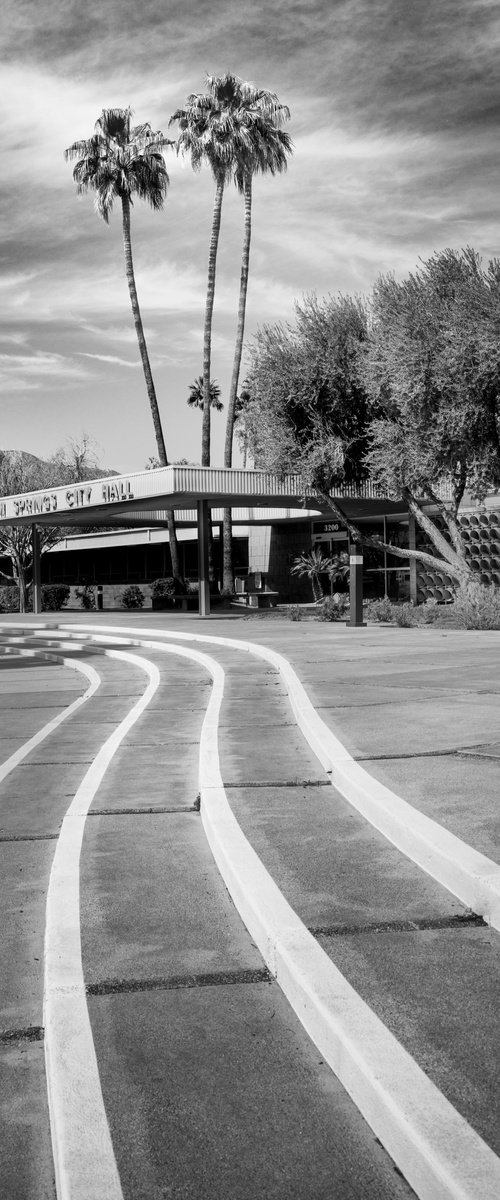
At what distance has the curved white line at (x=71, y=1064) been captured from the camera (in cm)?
267

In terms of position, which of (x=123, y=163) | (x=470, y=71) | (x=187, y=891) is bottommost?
(x=187, y=891)

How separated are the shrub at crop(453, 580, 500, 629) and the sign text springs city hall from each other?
1022 centimetres

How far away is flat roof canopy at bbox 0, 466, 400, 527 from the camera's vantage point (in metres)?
29.8

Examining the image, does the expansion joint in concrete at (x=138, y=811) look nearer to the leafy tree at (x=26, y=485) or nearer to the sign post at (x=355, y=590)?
the sign post at (x=355, y=590)

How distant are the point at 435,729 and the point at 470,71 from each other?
19.1 metres

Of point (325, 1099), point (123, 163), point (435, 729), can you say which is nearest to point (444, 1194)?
point (325, 1099)

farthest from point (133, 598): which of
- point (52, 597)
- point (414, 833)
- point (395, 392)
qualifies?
point (414, 833)

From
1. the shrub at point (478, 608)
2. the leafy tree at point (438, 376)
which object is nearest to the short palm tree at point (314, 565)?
the leafy tree at point (438, 376)

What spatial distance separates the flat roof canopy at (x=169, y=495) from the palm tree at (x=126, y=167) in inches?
268

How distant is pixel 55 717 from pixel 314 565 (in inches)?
1187

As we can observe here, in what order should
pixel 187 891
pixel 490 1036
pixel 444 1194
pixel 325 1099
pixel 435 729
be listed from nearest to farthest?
pixel 444 1194 < pixel 325 1099 < pixel 490 1036 < pixel 187 891 < pixel 435 729

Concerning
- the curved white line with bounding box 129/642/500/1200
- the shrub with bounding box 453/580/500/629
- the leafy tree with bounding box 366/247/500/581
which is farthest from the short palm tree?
the curved white line with bounding box 129/642/500/1200

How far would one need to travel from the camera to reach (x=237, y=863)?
17.3 ft

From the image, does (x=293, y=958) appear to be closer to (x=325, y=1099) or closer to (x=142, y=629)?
(x=325, y=1099)
